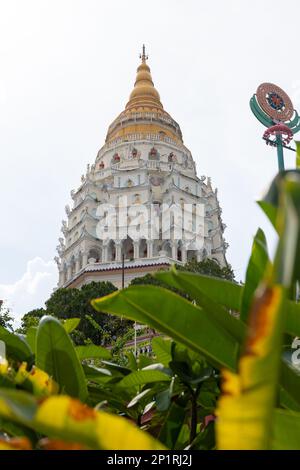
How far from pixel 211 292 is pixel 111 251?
29.2 m

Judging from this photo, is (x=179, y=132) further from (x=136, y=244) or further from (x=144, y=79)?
(x=136, y=244)

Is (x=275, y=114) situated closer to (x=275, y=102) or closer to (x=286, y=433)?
(x=275, y=102)

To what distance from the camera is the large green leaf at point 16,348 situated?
56.1 inches

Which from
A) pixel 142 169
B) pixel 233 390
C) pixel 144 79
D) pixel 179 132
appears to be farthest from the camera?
pixel 144 79

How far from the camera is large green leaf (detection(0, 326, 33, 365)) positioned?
1425mm

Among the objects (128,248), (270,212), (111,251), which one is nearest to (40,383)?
(270,212)

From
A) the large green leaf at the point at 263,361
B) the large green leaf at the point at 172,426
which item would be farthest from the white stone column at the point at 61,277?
the large green leaf at the point at 263,361

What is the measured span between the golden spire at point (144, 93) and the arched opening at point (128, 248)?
11549 mm

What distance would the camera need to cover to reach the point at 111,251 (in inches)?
1190

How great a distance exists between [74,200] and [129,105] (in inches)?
353

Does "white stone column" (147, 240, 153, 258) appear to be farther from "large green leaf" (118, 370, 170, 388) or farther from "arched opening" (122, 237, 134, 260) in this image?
"large green leaf" (118, 370, 170, 388)

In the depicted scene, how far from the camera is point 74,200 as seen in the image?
3381 cm

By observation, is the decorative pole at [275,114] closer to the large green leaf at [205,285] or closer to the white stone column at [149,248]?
the white stone column at [149,248]
